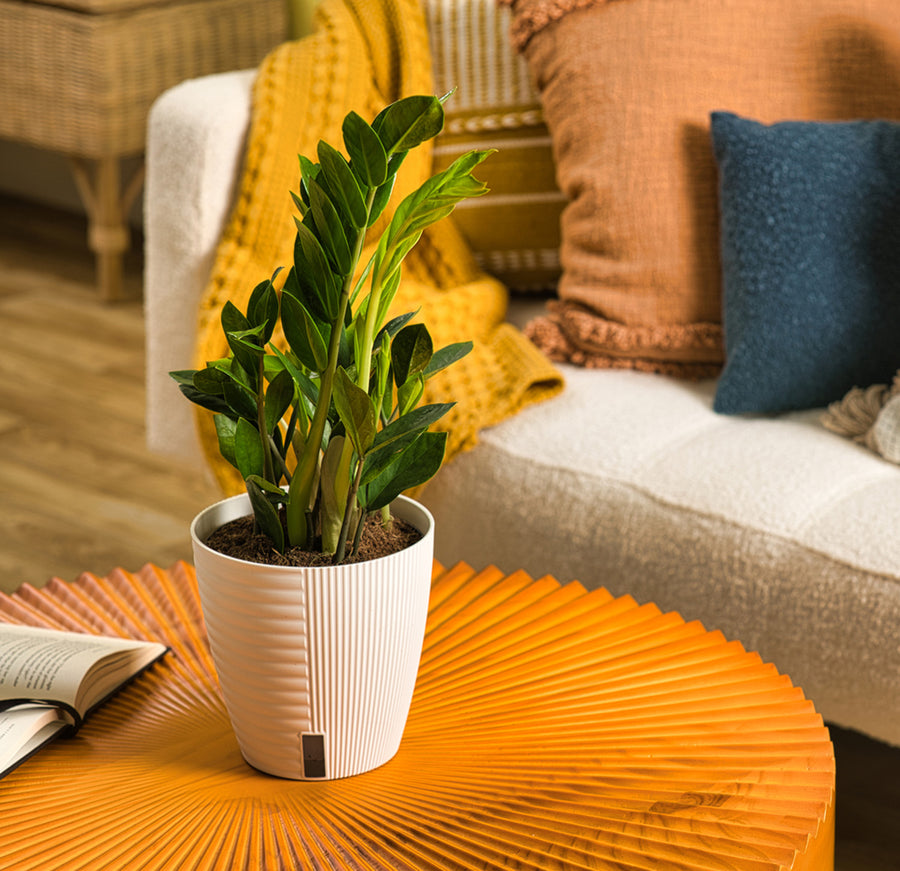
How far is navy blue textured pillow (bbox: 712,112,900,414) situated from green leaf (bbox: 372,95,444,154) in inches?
28.6

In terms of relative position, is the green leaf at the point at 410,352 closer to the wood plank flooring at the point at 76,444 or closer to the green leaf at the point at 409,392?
the green leaf at the point at 409,392

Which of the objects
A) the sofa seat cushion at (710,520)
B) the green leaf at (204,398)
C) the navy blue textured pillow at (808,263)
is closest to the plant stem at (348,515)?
the green leaf at (204,398)

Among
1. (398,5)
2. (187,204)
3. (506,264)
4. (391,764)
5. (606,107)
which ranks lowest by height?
(391,764)

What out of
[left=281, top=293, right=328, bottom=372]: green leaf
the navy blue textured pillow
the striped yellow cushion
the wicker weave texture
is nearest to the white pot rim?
[left=281, top=293, right=328, bottom=372]: green leaf

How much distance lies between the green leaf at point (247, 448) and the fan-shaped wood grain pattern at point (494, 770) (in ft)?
0.61

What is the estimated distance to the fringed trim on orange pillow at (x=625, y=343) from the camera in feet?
4.31

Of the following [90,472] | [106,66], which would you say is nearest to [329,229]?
[90,472]

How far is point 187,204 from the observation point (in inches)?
54.6

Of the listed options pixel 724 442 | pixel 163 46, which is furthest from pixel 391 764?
pixel 163 46

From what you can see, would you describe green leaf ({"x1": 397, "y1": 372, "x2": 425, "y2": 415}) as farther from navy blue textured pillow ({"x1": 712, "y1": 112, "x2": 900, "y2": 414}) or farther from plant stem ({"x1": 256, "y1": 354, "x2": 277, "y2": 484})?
navy blue textured pillow ({"x1": 712, "y1": 112, "x2": 900, "y2": 414})

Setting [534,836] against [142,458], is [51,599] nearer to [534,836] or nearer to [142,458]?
[534,836]

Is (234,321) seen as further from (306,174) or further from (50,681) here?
(50,681)

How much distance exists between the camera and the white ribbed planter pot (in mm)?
627

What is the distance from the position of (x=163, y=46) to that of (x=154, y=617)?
228 cm
